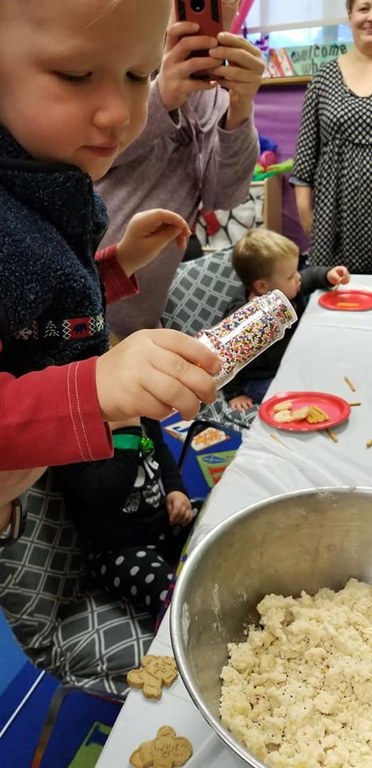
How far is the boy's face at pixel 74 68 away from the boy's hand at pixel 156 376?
0.22 m

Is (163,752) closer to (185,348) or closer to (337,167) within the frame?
(185,348)

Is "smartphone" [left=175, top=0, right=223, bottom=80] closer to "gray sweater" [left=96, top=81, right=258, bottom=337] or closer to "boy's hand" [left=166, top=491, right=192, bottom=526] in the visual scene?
"gray sweater" [left=96, top=81, right=258, bottom=337]

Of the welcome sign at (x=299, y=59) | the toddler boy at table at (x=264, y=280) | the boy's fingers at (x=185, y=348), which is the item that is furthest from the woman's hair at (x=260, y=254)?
the welcome sign at (x=299, y=59)

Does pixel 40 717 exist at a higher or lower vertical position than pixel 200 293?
lower

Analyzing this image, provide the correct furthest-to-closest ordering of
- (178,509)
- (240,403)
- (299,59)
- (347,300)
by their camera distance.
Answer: (299,59) → (240,403) → (347,300) → (178,509)

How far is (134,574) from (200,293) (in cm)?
138

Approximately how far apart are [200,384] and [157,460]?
103 centimetres

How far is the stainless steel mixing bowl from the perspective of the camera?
1.91 ft

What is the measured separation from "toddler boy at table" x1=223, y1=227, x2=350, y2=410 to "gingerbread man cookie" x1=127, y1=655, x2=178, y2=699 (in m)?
1.43

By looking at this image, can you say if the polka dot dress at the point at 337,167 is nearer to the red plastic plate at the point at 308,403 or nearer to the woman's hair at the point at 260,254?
the woman's hair at the point at 260,254

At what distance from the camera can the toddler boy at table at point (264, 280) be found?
2.09 meters

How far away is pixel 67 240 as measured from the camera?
0.67 metres

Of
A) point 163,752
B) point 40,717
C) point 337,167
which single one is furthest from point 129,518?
point 337,167

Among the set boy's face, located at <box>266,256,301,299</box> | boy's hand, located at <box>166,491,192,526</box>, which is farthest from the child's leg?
boy's face, located at <box>266,256,301,299</box>
